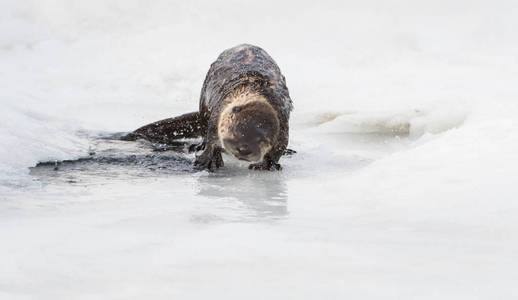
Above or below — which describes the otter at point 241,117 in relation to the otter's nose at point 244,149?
above

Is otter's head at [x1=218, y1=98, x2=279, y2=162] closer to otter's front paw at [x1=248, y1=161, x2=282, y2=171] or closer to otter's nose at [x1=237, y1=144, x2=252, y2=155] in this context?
otter's nose at [x1=237, y1=144, x2=252, y2=155]

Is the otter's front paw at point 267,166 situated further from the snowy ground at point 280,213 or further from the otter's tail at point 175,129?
the otter's tail at point 175,129

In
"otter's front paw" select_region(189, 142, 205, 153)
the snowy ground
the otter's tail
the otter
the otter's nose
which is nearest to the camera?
the snowy ground

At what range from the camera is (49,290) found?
66.6 inches

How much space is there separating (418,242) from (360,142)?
5256 mm

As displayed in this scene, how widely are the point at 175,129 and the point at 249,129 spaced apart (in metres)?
2.49

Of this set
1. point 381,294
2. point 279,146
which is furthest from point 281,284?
point 279,146

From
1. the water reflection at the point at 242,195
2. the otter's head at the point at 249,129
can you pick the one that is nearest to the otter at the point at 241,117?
the otter's head at the point at 249,129

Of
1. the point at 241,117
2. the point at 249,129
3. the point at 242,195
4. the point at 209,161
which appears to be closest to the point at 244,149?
the point at 249,129

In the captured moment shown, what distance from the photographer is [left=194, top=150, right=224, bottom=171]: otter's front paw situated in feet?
17.4

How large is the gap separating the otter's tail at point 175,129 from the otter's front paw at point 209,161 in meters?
1.61

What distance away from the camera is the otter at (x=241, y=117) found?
4793 mm

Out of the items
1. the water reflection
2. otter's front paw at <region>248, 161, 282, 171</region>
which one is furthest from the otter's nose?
otter's front paw at <region>248, 161, 282, 171</region>

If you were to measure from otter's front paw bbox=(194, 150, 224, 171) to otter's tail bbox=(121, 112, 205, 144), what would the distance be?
1.61 meters
